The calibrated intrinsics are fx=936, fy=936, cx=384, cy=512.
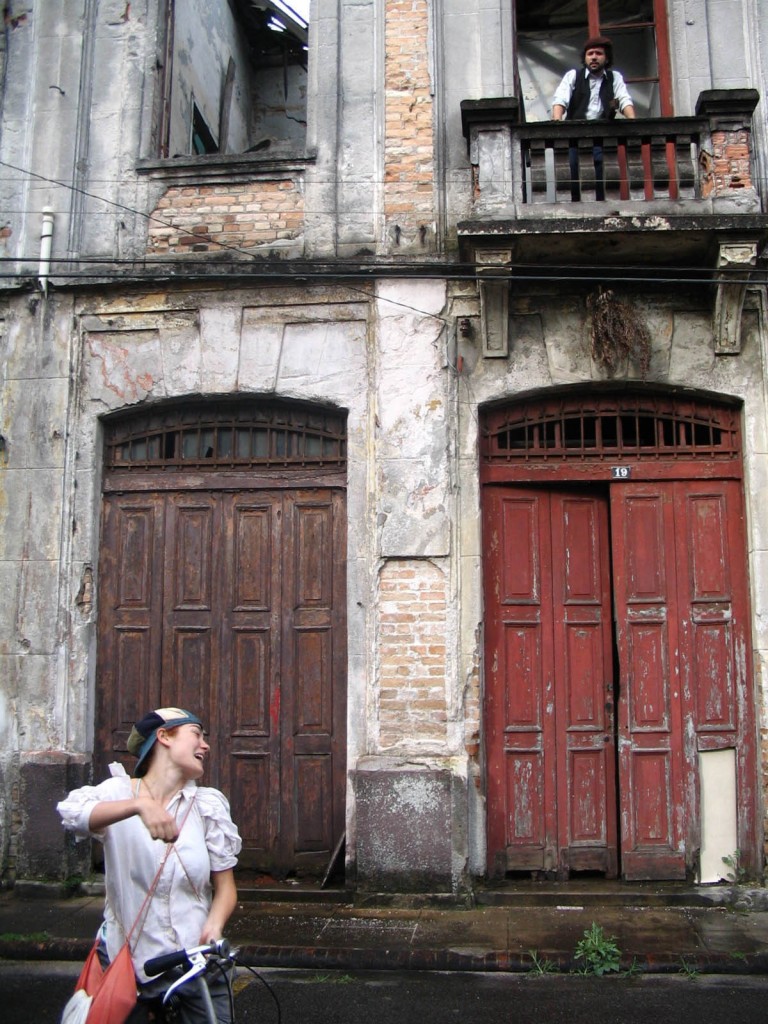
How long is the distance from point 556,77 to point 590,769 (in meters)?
6.08

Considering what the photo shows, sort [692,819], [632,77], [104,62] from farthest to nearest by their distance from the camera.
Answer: [632,77], [104,62], [692,819]

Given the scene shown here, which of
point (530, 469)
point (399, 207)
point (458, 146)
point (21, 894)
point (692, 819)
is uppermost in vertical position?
point (458, 146)

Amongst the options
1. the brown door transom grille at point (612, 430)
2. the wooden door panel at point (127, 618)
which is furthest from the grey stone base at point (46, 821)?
the brown door transom grille at point (612, 430)

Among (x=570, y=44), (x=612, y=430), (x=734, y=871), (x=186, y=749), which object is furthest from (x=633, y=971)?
(x=570, y=44)

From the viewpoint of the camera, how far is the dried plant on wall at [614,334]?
6992 mm

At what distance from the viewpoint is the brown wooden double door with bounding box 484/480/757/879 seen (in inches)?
271

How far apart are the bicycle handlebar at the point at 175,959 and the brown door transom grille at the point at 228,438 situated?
4805 mm

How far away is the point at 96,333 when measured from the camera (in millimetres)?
7562

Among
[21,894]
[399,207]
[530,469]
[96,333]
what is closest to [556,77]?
[399,207]

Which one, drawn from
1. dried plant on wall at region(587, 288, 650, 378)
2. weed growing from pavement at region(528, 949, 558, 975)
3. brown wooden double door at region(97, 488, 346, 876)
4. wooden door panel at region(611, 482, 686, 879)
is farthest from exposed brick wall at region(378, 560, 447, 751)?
dried plant on wall at region(587, 288, 650, 378)

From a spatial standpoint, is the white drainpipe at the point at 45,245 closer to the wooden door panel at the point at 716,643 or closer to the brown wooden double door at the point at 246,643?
the brown wooden double door at the point at 246,643

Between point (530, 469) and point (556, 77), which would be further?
point (556, 77)

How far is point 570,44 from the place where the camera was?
332 inches

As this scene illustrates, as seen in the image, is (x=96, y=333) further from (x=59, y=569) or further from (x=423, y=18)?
(x=423, y=18)
